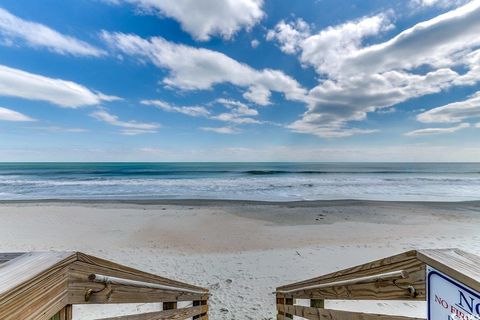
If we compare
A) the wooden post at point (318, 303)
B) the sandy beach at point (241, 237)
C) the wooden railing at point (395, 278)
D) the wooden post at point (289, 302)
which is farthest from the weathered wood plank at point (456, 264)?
the sandy beach at point (241, 237)

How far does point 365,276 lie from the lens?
1248mm

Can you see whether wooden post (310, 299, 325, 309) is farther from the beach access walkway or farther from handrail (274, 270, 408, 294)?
the beach access walkway

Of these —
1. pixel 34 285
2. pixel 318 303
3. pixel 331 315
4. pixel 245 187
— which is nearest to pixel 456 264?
pixel 331 315

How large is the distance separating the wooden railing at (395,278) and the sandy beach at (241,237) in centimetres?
317

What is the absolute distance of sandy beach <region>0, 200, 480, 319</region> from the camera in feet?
16.6

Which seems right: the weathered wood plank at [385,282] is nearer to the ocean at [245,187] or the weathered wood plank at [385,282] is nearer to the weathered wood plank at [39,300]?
the weathered wood plank at [39,300]

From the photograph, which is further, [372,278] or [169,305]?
[169,305]

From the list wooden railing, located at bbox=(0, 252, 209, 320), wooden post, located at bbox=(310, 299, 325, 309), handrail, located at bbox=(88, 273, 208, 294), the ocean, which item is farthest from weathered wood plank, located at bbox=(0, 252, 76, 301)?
the ocean

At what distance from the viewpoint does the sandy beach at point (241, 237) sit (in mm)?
5062

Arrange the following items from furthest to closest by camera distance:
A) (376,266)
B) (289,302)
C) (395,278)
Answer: (289,302), (376,266), (395,278)

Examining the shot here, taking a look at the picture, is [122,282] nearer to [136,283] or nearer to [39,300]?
[136,283]

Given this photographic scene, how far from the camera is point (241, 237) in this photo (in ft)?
27.2

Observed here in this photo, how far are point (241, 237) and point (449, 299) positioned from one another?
7.84 meters

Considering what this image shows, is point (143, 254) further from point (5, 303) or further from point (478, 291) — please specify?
point (478, 291)
